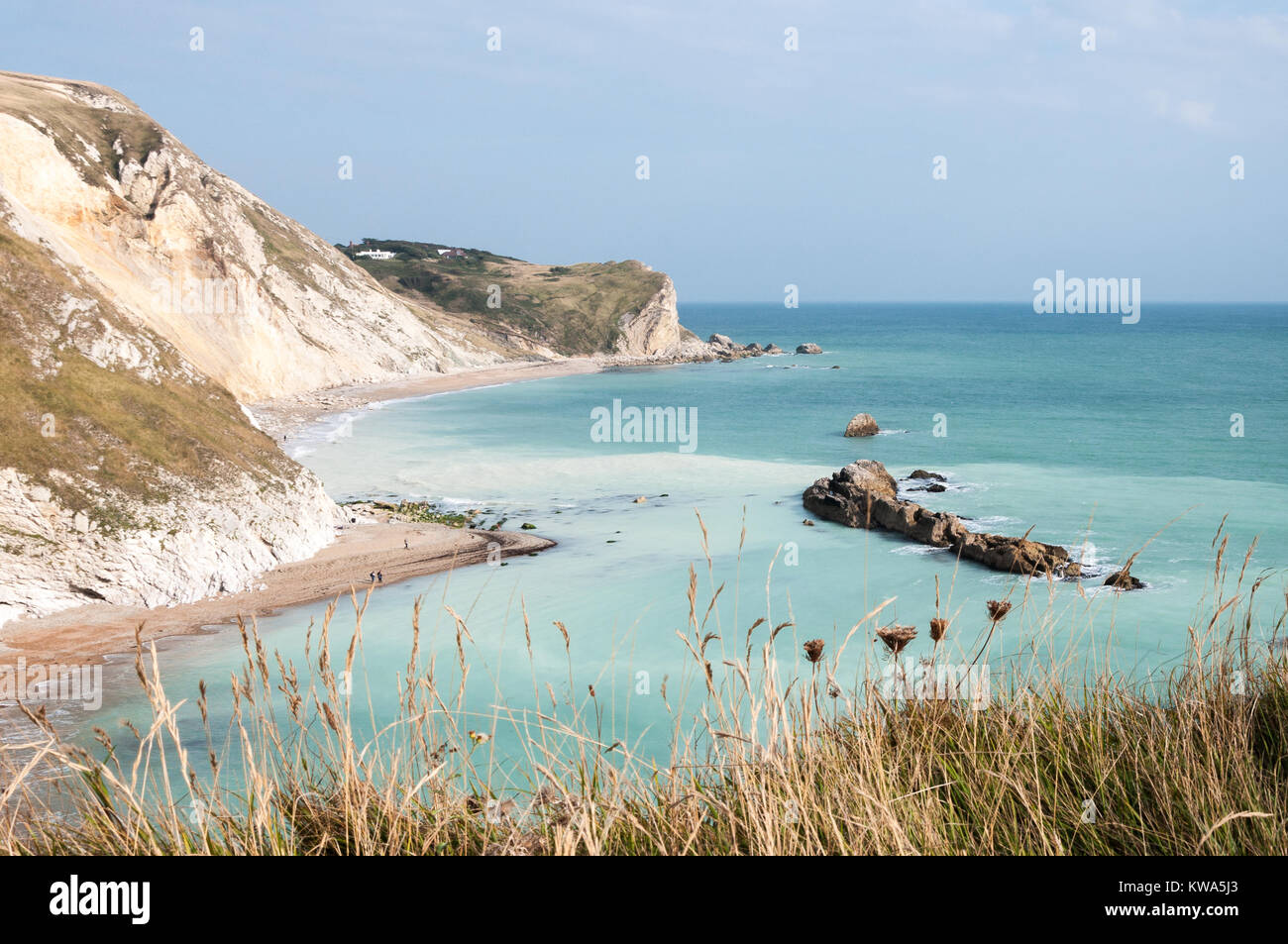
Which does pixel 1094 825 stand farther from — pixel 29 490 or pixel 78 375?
pixel 78 375

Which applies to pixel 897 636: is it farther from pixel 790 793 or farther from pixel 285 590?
pixel 285 590

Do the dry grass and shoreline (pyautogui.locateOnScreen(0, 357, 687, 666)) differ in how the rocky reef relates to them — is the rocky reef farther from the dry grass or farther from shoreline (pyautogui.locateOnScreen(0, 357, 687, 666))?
the dry grass

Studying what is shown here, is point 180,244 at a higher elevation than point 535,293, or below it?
below

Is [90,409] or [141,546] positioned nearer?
[141,546]

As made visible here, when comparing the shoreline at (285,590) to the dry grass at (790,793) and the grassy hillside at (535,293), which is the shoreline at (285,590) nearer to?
the dry grass at (790,793)

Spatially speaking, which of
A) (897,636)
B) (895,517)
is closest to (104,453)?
(895,517)

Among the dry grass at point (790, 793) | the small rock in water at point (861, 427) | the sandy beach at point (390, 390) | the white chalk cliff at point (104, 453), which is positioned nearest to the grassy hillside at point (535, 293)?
the sandy beach at point (390, 390)

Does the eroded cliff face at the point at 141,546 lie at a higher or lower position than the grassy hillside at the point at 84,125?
lower
